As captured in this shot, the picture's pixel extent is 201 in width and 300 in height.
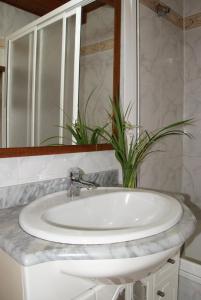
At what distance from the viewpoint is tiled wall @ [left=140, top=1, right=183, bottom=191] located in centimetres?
149

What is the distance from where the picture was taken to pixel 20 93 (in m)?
0.91

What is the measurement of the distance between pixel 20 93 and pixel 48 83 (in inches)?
5.3

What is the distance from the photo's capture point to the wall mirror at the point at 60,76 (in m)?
0.90

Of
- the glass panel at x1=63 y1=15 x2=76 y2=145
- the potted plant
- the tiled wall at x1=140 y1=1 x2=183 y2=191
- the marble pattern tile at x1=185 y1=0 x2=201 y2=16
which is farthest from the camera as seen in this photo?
the marble pattern tile at x1=185 y1=0 x2=201 y2=16

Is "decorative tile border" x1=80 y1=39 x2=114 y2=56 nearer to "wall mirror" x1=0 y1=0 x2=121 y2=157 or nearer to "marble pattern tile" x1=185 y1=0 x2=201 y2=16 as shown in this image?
"wall mirror" x1=0 y1=0 x2=121 y2=157

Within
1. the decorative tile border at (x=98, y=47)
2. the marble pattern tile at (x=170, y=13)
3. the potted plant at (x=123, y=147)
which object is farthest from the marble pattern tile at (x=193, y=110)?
the decorative tile border at (x=98, y=47)

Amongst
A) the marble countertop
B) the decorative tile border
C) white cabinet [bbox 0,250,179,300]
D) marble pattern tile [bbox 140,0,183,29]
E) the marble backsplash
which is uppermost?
marble pattern tile [bbox 140,0,183,29]

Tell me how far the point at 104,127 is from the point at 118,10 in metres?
0.60

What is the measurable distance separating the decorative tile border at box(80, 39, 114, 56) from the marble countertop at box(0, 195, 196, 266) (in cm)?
83

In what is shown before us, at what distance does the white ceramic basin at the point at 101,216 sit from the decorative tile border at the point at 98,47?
0.62 meters

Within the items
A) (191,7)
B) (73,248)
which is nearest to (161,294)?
(73,248)

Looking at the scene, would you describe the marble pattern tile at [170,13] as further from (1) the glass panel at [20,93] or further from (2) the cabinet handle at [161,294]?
(2) the cabinet handle at [161,294]

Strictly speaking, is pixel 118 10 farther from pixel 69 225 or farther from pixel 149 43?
pixel 69 225

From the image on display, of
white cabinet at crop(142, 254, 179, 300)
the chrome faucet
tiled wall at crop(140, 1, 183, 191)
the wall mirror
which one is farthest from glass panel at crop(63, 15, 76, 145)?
white cabinet at crop(142, 254, 179, 300)
